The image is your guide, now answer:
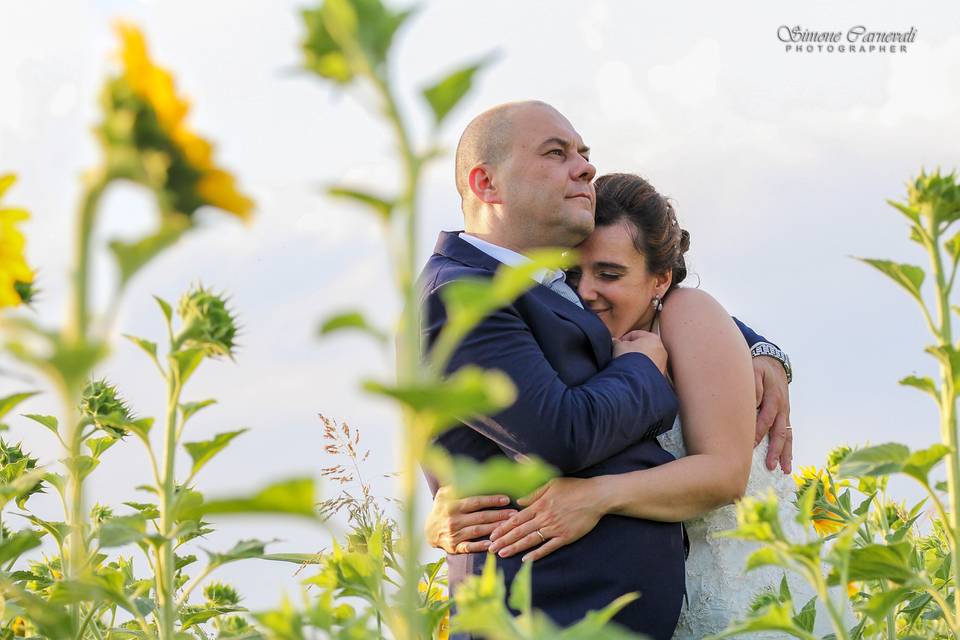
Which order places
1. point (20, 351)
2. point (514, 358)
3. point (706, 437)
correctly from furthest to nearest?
point (706, 437), point (514, 358), point (20, 351)

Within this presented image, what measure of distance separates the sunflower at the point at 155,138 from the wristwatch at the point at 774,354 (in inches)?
119

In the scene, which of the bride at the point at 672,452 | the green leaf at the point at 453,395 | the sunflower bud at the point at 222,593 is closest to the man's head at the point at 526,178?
the bride at the point at 672,452

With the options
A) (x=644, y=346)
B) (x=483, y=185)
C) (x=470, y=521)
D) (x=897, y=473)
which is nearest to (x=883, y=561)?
(x=897, y=473)

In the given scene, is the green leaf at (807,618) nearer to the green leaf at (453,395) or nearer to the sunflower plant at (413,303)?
the sunflower plant at (413,303)

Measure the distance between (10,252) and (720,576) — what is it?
2358mm

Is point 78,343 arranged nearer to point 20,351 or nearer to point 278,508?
point 20,351

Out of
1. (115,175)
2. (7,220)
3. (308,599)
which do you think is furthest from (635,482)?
(115,175)

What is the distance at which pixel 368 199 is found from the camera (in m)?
0.91

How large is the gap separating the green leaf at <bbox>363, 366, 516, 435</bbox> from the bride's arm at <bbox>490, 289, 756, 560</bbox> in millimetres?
1982

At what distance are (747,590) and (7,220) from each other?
2.42 metres

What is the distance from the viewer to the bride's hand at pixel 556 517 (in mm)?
2789

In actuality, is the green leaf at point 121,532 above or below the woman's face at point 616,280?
below

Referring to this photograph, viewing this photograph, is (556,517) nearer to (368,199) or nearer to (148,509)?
(148,509)

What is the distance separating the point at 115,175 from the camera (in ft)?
3.05
